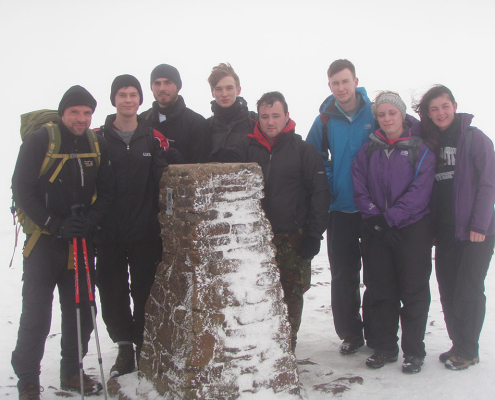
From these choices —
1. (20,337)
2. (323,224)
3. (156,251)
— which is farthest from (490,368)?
(20,337)

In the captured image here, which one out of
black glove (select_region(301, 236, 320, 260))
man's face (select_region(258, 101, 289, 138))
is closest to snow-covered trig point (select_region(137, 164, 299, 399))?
black glove (select_region(301, 236, 320, 260))

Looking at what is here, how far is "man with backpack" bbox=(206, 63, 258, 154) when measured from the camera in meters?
4.86

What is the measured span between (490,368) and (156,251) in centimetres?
346

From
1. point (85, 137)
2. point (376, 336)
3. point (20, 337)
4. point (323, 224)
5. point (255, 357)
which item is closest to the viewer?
point (255, 357)

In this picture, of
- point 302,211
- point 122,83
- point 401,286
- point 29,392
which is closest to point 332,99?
point 302,211

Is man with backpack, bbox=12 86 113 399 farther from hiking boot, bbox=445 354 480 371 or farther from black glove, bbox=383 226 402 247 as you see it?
hiking boot, bbox=445 354 480 371

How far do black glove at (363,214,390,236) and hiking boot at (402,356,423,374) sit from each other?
1260mm

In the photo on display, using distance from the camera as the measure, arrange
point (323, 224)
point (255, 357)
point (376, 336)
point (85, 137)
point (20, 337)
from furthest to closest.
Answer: point (376, 336) < point (323, 224) < point (85, 137) < point (20, 337) < point (255, 357)

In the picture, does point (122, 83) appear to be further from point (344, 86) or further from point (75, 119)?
point (344, 86)

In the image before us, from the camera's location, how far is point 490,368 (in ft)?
14.5

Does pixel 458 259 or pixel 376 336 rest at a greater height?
pixel 458 259

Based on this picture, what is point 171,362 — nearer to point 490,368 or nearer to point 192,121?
point 192,121

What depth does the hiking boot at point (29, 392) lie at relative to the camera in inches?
148

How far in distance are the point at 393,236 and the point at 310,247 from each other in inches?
31.5
